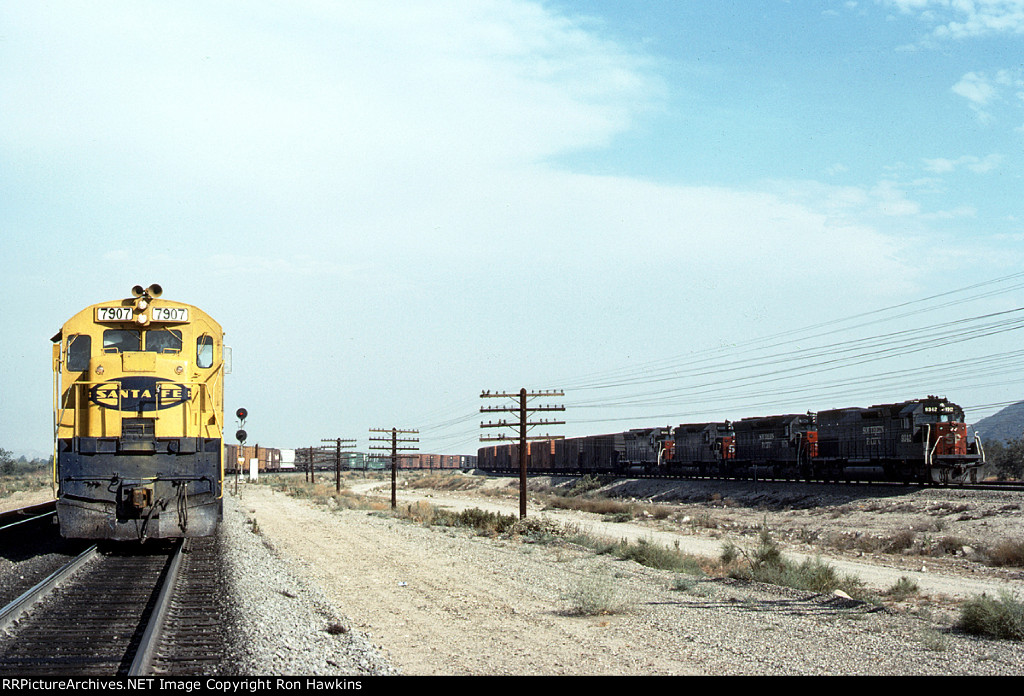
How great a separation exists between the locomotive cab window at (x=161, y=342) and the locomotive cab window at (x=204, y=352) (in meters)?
0.41

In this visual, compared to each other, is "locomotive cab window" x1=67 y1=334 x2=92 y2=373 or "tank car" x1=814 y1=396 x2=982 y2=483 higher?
"locomotive cab window" x1=67 y1=334 x2=92 y2=373

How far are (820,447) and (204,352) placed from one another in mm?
36621

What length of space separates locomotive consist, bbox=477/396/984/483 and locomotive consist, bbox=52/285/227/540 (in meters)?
32.1

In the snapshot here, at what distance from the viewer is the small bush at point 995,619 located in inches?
434

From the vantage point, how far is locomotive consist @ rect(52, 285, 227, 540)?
15.7m

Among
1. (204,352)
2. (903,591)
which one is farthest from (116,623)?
(903,591)

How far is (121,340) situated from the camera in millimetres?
16797

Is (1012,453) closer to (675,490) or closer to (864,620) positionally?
(675,490)

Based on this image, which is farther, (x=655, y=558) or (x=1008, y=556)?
(x=1008, y=556)

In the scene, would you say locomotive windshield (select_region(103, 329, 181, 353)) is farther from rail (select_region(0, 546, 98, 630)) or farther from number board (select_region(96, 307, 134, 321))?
rail (select_region(0, 546, 98, 630))

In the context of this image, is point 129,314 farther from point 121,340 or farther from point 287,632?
point 287,632

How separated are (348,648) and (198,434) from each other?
27.2 feet

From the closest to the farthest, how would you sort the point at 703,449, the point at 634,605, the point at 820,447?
the point at 634,605, the point at 820,447, the point at 703,449

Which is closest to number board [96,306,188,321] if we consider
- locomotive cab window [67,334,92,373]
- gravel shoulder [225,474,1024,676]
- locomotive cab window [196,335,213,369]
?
locomotive cab window [67,334,92,373]
